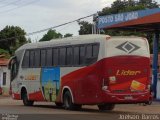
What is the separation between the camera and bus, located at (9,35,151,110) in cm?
2156

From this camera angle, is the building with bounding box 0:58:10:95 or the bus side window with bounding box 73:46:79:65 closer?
the bus side window with bounding box 73:46:79:65

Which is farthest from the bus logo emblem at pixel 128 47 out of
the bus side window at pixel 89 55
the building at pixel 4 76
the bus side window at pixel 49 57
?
the building at pixel 4 76

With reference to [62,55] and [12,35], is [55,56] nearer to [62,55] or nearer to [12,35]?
[62,55]

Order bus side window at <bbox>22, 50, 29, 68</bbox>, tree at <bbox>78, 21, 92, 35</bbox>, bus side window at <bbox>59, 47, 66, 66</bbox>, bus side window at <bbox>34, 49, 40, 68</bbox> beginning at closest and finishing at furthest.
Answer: bus side window at <bbox>59, 47, 66, 66</bbox> < bus side window at <bbox>34, 49, 40, 68</bbox> < bus side window at <bbox>22, 50, 29, 68</bbox> < tree at <bbox>78, 21, 92, 35</bbox>

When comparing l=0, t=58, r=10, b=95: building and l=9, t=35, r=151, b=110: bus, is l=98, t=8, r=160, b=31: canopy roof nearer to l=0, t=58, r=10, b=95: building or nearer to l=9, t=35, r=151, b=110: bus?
l=9, t=35, r=151, b=110: bus

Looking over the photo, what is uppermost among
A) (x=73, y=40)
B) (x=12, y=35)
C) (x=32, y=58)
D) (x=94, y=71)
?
(x=12, y=35)

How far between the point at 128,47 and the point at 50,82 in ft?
18.2

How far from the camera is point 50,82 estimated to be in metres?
25.8

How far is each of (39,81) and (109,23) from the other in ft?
24.1

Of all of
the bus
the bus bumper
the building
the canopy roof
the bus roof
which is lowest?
the building

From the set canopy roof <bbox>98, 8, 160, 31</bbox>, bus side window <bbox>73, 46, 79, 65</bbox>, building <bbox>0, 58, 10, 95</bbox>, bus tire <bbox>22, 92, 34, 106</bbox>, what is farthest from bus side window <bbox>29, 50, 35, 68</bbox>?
building <bbox>0, 58, 10, 95</bbox>

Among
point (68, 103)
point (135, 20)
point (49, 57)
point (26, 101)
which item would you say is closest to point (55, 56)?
point (49, 57)

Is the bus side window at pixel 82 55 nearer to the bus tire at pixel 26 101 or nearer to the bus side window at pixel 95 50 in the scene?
the bus side window at pixel 95 50

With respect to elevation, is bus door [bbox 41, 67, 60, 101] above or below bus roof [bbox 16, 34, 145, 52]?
below
